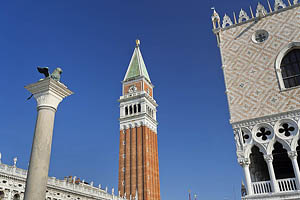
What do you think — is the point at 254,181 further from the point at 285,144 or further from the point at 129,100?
the point at 129,100

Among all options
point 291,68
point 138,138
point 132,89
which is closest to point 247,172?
point 291,68

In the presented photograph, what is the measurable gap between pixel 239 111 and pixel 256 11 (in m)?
7.05

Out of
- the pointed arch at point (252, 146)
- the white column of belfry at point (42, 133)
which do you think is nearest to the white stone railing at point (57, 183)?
the white column of belfry at point (42, 133)

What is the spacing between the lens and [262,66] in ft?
53.4

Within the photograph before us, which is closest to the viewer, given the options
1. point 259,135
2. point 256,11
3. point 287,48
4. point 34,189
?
point 34,189

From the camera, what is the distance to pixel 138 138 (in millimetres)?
49750

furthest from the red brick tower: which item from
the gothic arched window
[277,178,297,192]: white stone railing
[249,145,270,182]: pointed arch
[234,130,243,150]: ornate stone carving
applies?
the gothic arched window

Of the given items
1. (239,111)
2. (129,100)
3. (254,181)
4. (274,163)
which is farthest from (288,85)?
(129,100)

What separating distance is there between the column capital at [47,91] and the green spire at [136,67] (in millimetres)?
46950

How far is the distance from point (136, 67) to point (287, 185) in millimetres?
45755

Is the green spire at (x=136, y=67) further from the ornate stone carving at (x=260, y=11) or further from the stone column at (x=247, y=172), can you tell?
the stone column at (x=247, y=172)

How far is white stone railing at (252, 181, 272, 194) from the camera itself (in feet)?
45.5

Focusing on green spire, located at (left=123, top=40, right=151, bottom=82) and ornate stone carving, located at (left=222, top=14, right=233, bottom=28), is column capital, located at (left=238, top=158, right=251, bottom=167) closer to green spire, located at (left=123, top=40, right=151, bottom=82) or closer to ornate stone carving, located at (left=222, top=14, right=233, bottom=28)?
ornate stone carving, located at (left=222, top=14, right=233, bottom=28)

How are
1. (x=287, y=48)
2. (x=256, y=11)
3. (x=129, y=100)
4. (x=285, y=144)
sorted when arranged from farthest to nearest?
1. (x=129, y=100)
2. (x=256, y=11)
3. (x=287, y=48)
4. (x=285, y=144)
